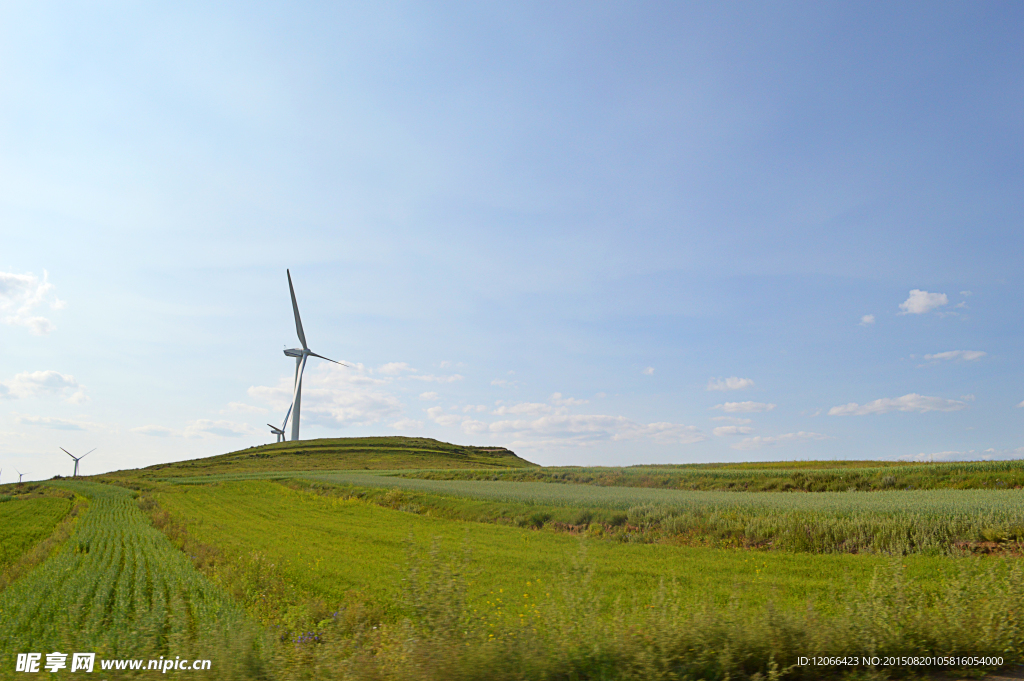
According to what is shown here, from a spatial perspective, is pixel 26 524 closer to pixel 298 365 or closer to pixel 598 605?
pixel 598 605

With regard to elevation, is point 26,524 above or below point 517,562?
below

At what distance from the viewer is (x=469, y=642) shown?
765 centimetres

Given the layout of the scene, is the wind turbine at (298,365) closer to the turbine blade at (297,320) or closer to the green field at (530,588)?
the turbine blade at (297,320)

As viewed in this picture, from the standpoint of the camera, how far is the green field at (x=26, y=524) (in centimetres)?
2880

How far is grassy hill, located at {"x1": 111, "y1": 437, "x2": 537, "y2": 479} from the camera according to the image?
118 m

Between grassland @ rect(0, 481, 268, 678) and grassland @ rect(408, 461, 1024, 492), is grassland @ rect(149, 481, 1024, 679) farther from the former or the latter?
grassland @ rect(408, 461, 1024, 492)

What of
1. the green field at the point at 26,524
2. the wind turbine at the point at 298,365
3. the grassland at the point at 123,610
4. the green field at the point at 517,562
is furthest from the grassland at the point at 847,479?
the wind turbine at the point at 298,365

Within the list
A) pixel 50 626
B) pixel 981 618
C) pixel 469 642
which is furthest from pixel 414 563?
pixel 50 626

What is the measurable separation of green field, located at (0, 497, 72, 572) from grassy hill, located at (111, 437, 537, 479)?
54.5 m

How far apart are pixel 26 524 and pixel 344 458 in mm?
92842

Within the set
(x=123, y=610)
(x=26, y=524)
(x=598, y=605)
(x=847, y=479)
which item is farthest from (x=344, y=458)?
(x=598, y=605)

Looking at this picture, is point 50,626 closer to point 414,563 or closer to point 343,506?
point 414,563

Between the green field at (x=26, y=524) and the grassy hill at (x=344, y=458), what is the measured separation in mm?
54524

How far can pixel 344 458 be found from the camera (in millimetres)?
131125
